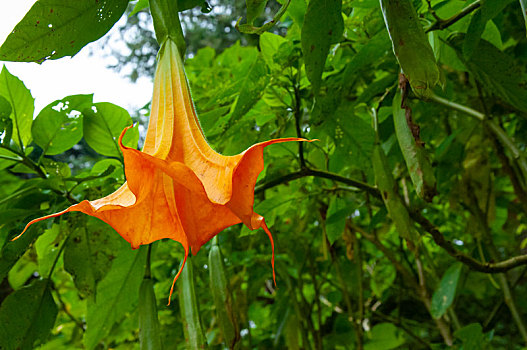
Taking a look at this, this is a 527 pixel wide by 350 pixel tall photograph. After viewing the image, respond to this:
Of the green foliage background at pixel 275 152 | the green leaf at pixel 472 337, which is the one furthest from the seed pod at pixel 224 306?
the green leaf at pixel 472 337

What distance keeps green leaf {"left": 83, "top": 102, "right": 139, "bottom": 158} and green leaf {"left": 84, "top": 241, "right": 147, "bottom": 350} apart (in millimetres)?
151

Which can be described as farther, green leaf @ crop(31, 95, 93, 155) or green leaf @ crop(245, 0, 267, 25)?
green leaf @ crop(31, 95, 93, 155)

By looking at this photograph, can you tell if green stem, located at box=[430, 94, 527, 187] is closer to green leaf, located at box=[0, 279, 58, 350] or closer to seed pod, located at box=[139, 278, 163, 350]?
seed pod, located at box=[139, 278, 163, 350]

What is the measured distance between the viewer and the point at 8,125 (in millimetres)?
677

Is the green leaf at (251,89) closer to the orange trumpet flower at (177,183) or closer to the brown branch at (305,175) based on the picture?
the brown branch at (305,175)

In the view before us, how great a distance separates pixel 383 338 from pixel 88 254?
37.3 inches

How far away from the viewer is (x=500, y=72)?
24.3 inches

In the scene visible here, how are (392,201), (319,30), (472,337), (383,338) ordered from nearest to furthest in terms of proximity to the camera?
(319,30)
(392,201)
(472,337)
(383,338)

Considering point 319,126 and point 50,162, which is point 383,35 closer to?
point 319,126

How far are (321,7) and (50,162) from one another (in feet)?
1.63

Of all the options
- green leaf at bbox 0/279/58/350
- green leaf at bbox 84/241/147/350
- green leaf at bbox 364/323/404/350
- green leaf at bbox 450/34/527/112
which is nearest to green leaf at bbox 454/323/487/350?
green leaf at bbox 364/323/404/350

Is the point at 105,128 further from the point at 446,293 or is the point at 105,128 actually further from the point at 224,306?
the point at 446,293

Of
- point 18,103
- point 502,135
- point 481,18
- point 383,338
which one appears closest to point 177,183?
point 481,18

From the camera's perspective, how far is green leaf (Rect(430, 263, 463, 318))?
102 centimetres
